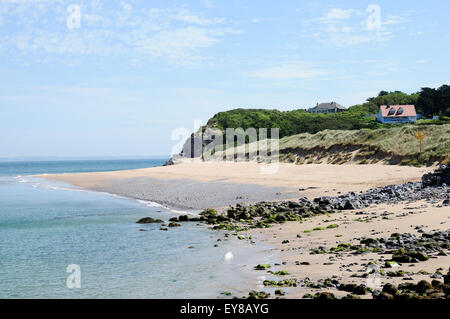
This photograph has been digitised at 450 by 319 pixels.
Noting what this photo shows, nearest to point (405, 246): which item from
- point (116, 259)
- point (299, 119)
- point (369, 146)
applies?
point (116, 259)

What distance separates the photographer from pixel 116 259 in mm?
13656

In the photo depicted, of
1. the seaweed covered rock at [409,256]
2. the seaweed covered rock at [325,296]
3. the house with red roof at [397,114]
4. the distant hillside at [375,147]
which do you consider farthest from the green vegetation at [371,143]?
the seaweed covered rock at [325,296]

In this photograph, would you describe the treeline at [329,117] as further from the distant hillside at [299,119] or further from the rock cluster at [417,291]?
the rock cluster at [417,291]

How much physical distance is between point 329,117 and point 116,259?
84.7m

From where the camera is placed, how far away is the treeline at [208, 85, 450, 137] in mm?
80250

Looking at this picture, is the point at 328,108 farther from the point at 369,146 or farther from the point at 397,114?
the point at 369,146

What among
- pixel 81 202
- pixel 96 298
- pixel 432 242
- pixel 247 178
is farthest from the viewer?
pixel 247 178

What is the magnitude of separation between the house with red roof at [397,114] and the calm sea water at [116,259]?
75016 millimetres

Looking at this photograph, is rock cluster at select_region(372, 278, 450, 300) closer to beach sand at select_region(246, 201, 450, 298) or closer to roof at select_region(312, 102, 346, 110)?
beach sand at select_region(246, 201, 450, 298)

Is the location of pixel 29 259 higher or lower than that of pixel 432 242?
lower

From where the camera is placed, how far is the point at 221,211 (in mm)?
23469
